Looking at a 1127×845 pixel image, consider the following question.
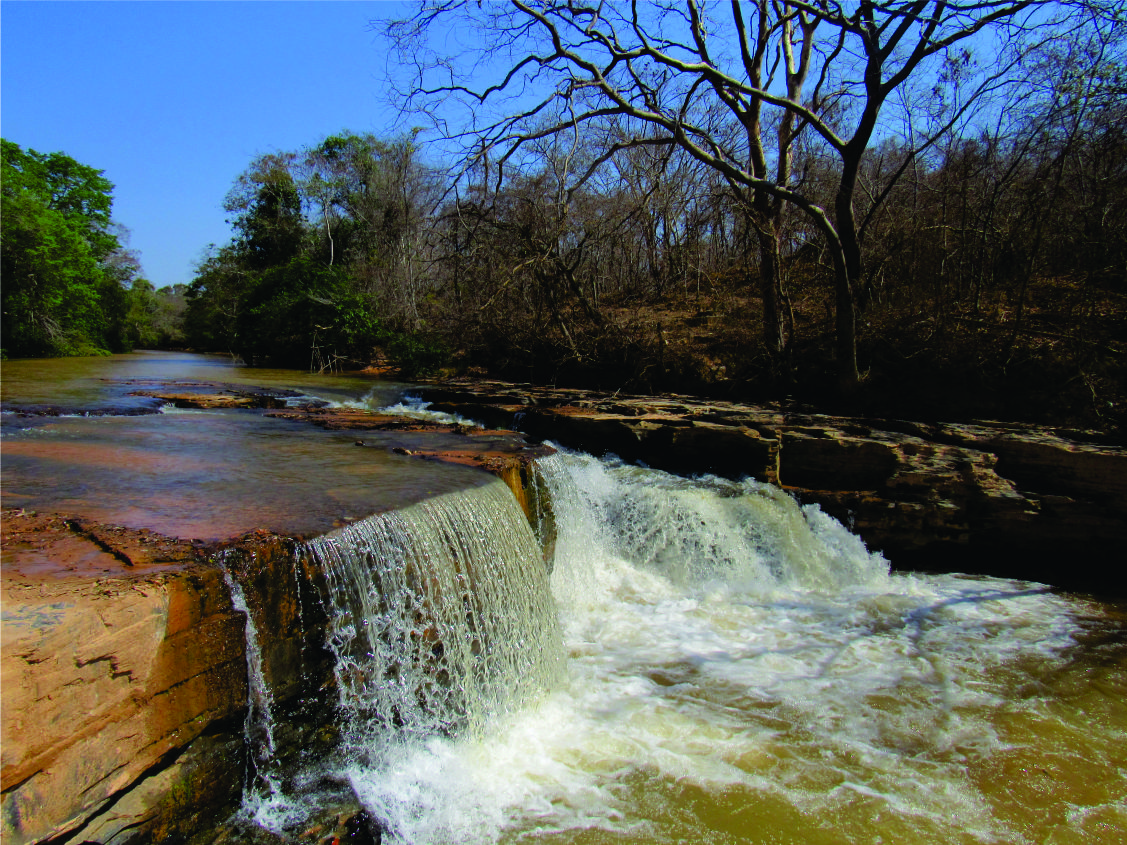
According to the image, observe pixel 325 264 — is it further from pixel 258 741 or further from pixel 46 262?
pixel 258 741

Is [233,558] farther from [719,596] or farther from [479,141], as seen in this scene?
[479,141]

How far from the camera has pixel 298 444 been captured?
6082 mm

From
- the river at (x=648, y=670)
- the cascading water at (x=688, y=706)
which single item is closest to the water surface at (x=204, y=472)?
the river at (x=648, y=670)

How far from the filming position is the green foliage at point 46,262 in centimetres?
2052

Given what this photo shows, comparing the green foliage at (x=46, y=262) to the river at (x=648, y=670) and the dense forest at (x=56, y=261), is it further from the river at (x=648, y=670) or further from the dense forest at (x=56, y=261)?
the river at (x=648, y=670)

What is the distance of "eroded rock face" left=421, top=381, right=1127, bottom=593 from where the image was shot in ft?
19.9

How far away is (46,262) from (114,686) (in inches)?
1006

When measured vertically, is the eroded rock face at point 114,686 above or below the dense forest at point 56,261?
below

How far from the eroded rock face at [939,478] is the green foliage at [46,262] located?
23007 mm

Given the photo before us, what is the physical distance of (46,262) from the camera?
832 inches

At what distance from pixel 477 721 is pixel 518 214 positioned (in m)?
10.1

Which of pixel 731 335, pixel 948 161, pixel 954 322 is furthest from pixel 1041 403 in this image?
pixel 948 161

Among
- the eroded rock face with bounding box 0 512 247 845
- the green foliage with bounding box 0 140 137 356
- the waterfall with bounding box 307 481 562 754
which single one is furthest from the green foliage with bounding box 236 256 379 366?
the eroded rock face with bounding box 0 512 247 845

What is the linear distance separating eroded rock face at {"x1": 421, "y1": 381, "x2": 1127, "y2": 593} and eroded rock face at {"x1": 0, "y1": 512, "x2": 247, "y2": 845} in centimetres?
550
